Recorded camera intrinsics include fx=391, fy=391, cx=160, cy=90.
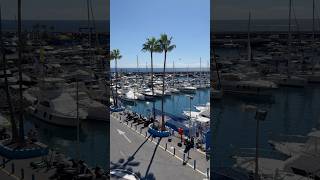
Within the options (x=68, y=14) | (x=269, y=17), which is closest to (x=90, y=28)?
(x=68, y=14)

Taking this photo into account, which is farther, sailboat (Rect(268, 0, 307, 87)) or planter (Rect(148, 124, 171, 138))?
planter (Rect(148, 124, 171, 138))

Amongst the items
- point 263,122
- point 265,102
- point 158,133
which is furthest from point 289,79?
point 158,133

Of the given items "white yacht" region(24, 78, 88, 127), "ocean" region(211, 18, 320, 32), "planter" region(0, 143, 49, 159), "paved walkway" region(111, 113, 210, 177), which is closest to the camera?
"planter" region(0, 143, 49, 159)

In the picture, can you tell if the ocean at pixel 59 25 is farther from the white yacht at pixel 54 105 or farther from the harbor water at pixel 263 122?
the harbor water at pixel 263 122

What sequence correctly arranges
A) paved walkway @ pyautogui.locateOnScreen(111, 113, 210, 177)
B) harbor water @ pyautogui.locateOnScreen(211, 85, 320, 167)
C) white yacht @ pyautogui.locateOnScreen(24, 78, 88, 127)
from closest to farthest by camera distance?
harbor water @ pyautogui.locateOnScreen(211, 85, 320, 167) → white yacht @ pyautogui.locateOnScreen(24, 78, 88, 127) → paved walkway @ pyautogui.locateOnScreen(111, 113, 210, 177)

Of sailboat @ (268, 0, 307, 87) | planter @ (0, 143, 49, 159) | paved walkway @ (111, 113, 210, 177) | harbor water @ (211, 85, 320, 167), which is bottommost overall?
paved walkway @ (111, 113, 210, 177)

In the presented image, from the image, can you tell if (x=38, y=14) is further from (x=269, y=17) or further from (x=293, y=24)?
(x=293, y=24)

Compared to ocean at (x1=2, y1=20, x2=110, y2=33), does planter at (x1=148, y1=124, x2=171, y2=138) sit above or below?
below

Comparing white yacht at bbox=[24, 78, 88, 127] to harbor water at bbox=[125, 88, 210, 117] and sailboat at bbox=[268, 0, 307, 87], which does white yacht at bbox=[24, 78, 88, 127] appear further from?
harbor water at bbox=[125, 88, 210, 117]

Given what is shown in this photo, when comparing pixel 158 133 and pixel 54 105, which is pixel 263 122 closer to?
pixel 54 105

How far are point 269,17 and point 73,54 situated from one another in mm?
7736

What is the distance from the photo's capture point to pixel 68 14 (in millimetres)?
13633

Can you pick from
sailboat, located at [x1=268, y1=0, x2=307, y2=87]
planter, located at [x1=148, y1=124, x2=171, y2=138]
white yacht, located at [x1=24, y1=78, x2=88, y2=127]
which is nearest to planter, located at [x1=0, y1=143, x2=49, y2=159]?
white yacht, located at [x1=24, y1=78, x2=88, y2=127]

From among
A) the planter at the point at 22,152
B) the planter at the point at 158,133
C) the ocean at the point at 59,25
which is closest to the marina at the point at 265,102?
the ocean at the point at 59,25
